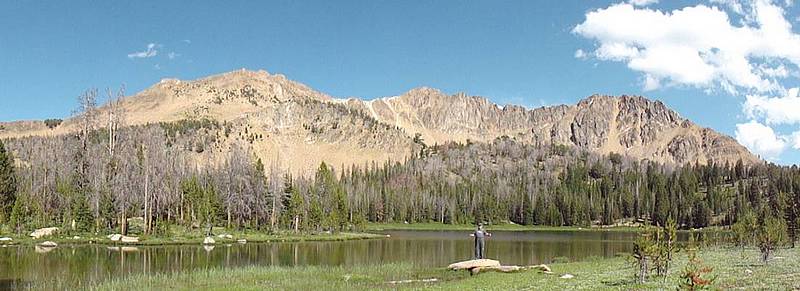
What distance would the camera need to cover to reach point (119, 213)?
92125 millimetres

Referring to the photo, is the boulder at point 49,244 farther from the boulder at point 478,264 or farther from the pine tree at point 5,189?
the boulder at point 478,264

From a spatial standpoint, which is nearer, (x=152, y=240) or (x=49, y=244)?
(x=49, y=244)

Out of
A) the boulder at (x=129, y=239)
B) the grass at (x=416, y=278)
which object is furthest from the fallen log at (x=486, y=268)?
the boulder at (x=129, y=239)

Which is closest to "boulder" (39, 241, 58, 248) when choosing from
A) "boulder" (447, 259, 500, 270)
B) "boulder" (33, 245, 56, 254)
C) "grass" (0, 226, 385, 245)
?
"boulder" (33, 245, 56, 254)

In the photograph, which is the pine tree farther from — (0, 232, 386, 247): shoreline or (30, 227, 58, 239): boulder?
(0, 232, 386, 247): shoreline

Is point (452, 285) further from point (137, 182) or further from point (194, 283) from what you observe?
point (137, 182)

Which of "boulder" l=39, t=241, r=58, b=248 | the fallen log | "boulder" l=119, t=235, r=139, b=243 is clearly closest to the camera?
the fallen log

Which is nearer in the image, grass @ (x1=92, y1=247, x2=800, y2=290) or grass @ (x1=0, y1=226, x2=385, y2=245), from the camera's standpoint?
grass @ (x1=92, y1=247, x2=800, y2=290)

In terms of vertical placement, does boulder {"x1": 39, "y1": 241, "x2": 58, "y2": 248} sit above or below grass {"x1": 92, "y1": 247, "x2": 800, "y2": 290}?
below

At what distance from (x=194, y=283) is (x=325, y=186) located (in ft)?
333

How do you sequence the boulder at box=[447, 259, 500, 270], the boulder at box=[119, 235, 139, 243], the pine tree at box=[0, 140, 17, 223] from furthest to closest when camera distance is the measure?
the pine tree at box=[0, 140, 17, 223] → the boulder at box=[119, 235, 139, 243] → the boulder at box=[447, 259, 500, 270]

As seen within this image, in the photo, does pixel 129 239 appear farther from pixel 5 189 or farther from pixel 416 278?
pixel 416 278

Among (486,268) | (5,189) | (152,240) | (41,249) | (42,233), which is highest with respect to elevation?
(5,189)

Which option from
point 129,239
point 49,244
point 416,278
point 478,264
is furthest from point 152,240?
point 478,264
